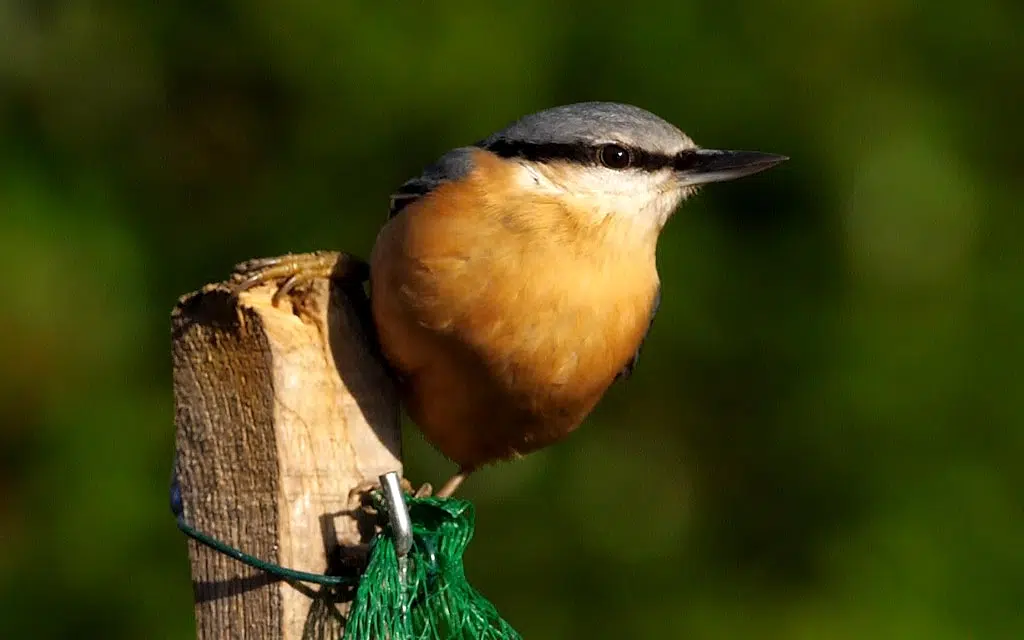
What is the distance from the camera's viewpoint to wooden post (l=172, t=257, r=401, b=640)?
6.53 ft

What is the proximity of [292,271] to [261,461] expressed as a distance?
1.56ft

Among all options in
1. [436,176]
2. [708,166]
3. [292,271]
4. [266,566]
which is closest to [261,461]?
[266,566]

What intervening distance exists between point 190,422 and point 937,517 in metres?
2.08

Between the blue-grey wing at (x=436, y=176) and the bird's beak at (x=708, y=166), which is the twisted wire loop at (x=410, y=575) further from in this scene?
the bird's beak at (x=708, y=166)

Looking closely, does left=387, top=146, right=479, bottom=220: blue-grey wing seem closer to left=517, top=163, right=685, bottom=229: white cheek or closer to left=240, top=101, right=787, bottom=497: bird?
left=240, top=101, right=787, bottom=497: bird

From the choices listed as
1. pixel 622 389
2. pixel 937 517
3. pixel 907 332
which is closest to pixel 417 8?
pixel 622 389

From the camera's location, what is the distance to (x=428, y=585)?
2154 mm

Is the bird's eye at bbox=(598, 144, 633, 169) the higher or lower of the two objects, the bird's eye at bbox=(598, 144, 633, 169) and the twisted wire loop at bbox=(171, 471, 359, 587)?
the higher

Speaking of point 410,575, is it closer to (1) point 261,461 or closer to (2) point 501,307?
(1) point 261,461

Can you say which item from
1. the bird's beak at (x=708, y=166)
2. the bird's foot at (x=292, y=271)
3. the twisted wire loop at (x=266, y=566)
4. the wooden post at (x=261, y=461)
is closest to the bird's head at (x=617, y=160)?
the bird's beak at (x=708, y=166)

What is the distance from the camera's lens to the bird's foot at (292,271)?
7.41 ft

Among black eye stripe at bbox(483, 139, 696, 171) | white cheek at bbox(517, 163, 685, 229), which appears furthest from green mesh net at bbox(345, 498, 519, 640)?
black eye stripe at bbox(483, 139, 696, 171)

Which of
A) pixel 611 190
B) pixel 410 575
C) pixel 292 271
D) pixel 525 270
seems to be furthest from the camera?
pixel 611 190

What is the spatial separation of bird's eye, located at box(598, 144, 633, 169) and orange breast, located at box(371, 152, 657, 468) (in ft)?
0.50
